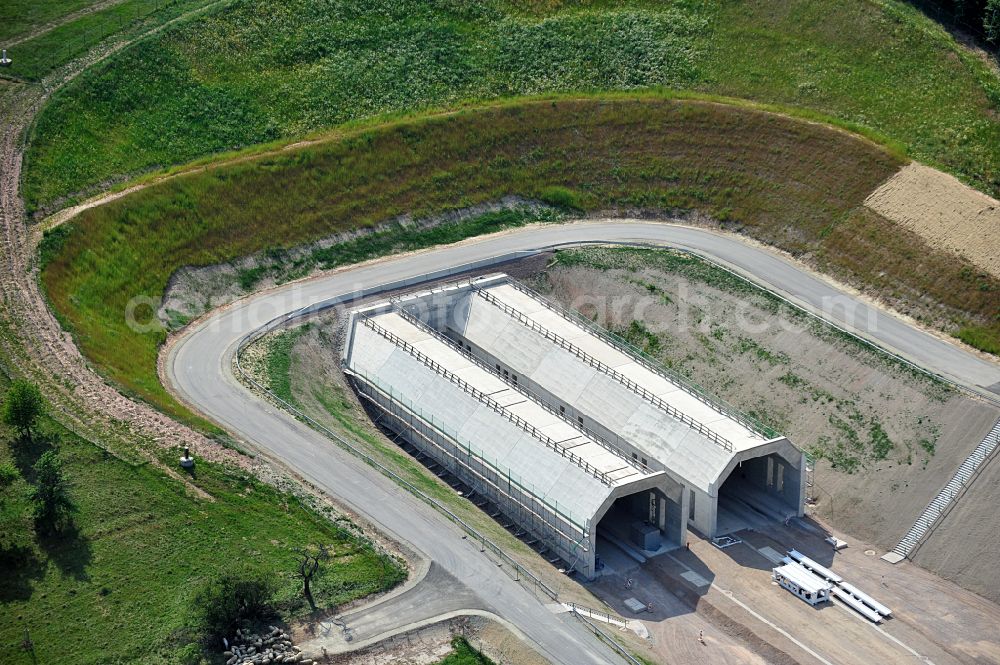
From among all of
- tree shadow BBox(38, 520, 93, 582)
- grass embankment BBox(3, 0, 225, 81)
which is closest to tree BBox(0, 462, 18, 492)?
tree shadow BBox(38, 520, 93, 582)

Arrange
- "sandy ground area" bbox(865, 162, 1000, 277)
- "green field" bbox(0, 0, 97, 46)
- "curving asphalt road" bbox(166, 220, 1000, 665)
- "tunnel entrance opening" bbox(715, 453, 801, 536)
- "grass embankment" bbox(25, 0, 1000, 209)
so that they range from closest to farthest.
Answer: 1. "curving asphalt road" bbox(166, 220, 1000, 665)
2. "tunnel entrance opening" bbox(715, 453, 801, 536)
3. "sandy ground area" bbox(865, 162, 1000, 277)
4. "grass embankment" bbox(25, 0, 1000, 209)
5. "green field" bbox(0, 0, 97, 46)

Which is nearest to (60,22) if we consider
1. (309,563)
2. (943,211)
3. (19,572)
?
(19,572)

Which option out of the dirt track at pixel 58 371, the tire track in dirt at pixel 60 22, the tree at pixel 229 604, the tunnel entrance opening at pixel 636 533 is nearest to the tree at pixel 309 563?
the tree at pixel 229 604

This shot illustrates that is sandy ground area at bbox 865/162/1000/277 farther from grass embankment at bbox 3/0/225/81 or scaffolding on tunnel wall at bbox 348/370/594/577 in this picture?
grass embankment at bbox 3/0/225/81

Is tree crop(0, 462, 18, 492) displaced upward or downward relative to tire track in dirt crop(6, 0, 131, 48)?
downward

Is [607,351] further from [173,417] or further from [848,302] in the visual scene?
[173,417]

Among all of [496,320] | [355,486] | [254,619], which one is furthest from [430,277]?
[254,619]

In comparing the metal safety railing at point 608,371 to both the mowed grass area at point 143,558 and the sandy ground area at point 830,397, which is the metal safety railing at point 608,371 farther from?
the mowed grass area at point 143,558
